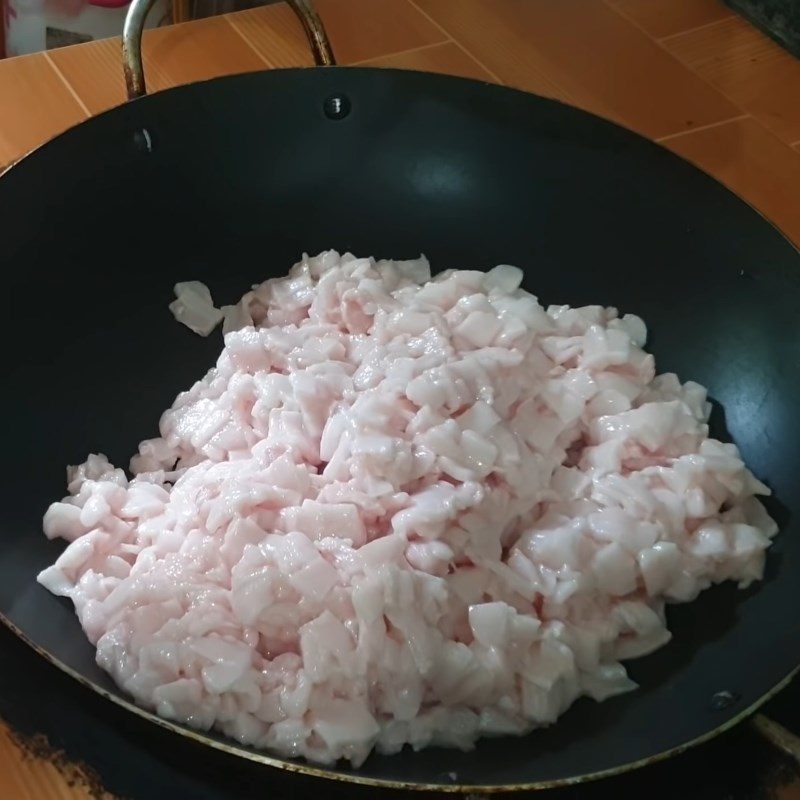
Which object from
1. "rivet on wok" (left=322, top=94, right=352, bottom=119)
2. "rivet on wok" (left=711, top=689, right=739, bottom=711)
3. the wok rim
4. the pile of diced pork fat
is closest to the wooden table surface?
"rivet on wok" (left=322, top=94, right=352, bottom=119)

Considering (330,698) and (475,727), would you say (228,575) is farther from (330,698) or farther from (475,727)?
(475,727)

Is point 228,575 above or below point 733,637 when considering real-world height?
above

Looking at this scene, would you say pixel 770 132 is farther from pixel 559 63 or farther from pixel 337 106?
pixel 337 106

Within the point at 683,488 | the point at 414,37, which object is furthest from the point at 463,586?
the point at 414,37

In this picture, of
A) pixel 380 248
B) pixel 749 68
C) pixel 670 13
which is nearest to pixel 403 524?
pixel 380 248

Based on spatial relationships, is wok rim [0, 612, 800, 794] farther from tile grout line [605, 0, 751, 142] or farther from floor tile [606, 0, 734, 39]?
floor tile [606, 0, 734, 39]

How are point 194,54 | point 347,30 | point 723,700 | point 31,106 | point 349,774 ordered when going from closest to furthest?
point 349,774
point 723,700
point 31,106
point 194,54
point 347,30

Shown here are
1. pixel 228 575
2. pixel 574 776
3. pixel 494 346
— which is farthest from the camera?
pixel 494 346

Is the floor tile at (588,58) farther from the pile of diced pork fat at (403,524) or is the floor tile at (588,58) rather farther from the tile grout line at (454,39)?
the pile of diced pork fat at (403,524)
